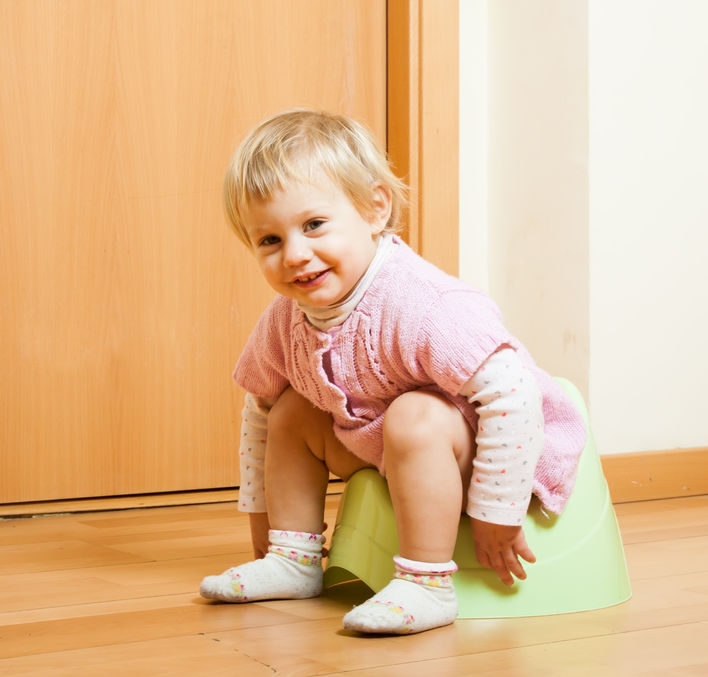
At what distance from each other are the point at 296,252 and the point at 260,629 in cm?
33

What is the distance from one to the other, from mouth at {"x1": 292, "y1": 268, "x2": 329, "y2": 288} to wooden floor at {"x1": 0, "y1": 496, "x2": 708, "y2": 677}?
11.8 inches

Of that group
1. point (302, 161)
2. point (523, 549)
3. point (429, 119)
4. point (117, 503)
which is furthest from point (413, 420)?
point (429, 119)

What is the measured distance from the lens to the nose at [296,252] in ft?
2.99

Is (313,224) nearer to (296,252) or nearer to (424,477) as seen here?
(296,252)

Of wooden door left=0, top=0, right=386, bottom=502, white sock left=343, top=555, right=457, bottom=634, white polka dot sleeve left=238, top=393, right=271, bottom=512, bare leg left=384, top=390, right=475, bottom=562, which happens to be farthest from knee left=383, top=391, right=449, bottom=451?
wooden door left=0, top=0, right=386, bottom=502

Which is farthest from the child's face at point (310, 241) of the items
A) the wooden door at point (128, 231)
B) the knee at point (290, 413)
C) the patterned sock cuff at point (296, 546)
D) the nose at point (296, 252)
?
the wooden door at point (128, 231)

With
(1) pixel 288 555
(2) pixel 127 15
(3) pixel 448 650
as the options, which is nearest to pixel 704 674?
(3) pixel 448 650

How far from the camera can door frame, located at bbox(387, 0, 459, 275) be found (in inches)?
64.9

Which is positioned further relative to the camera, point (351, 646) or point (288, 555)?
point (288, 555)

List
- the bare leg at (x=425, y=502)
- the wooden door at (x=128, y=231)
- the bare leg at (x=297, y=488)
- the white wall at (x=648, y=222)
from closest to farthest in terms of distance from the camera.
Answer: the bare leg at (x=425, y=502)
the bare leg at (x=297, y=488)
the wooden door at (x=128, y=231)
the white wall at (x=648, y=222)

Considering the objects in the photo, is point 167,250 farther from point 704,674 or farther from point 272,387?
point 704,674

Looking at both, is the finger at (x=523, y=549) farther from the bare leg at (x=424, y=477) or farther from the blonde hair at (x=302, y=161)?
the blonde hair at (x=302, y=161)

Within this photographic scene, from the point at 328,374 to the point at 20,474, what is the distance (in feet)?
2.34

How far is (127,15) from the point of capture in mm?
1520
